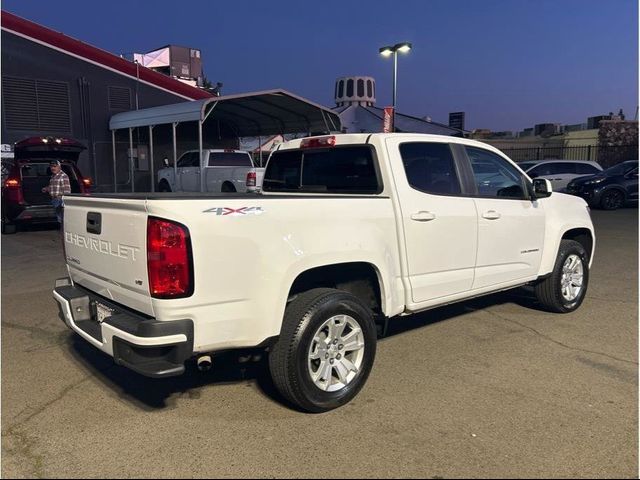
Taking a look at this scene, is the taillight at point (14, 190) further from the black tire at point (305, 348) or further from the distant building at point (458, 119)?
the distant building at point (458, 119)

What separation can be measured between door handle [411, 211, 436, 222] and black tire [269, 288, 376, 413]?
0.91 meters

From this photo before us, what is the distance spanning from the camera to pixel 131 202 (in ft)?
10.5

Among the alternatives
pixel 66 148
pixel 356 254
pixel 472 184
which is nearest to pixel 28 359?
pixel 356 254

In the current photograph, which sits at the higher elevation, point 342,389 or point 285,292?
point 285,292

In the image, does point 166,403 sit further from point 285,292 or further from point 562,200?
point 562,200

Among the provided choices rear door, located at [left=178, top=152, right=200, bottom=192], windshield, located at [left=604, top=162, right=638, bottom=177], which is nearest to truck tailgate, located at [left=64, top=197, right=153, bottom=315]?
rear door, located at [left=178, top=152, right=200, bottom=192]

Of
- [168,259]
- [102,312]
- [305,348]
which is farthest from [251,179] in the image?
[168,259]

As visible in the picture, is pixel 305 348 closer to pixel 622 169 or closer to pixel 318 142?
pixel 318 142

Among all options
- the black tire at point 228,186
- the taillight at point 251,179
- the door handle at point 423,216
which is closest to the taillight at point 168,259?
the door handle at point 423,216

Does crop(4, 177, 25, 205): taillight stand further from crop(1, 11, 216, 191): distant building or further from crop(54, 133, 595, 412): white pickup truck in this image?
crop(54, 133, 595, 412): white pickup truck

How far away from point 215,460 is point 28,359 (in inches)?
98.0

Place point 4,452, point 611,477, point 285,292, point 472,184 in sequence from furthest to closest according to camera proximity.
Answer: point 472,184, point 285,292, point 4,452, point 611,477

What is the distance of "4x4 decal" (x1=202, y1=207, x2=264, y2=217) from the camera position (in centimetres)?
310

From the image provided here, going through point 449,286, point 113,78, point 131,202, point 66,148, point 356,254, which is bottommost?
point 449,286
